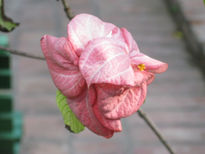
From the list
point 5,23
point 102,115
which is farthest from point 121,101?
point 5,23

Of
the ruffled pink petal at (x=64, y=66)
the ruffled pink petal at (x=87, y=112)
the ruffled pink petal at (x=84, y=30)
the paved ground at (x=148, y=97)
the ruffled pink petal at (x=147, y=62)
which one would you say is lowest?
the paved ground at (x=148, y=97)

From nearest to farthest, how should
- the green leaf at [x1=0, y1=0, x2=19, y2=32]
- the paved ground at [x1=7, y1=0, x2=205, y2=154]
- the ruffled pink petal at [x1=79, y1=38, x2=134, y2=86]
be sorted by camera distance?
1. the ruffled pink petal at [x1=79, y1=38, x2=134, y2=86]
2. the green leaf at [x1=0, y1=0, x2=19, y2=32]
3. the paved ground at [x1=7, y1=0, x2=205, y2=154]

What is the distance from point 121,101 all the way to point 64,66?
8cm

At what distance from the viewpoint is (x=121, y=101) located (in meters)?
0.42

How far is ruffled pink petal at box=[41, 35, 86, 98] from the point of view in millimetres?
428

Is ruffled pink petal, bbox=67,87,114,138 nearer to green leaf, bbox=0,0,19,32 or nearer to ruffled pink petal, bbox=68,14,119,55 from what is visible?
ruffled pink petal, bbox=68,14,119,55

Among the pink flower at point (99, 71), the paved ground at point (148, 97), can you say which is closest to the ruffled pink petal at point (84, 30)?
the pink flower at point (99, 71)

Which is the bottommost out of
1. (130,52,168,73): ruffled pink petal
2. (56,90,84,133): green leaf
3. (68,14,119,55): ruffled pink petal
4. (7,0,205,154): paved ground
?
(7,0,205,154): paved ground

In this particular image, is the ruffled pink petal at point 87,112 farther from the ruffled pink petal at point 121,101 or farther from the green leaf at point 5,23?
the green leaf at point 5,23

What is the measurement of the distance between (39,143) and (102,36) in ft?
4.60

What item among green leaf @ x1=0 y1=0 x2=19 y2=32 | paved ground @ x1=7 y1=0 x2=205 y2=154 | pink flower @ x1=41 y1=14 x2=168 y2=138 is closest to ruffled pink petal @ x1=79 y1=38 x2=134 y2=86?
pink flower @ x1=41 y1=14 x2=168 y2=138

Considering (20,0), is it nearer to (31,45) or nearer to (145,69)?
(31,45)

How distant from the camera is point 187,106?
200 cm

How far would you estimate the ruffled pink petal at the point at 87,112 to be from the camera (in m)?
0.43
